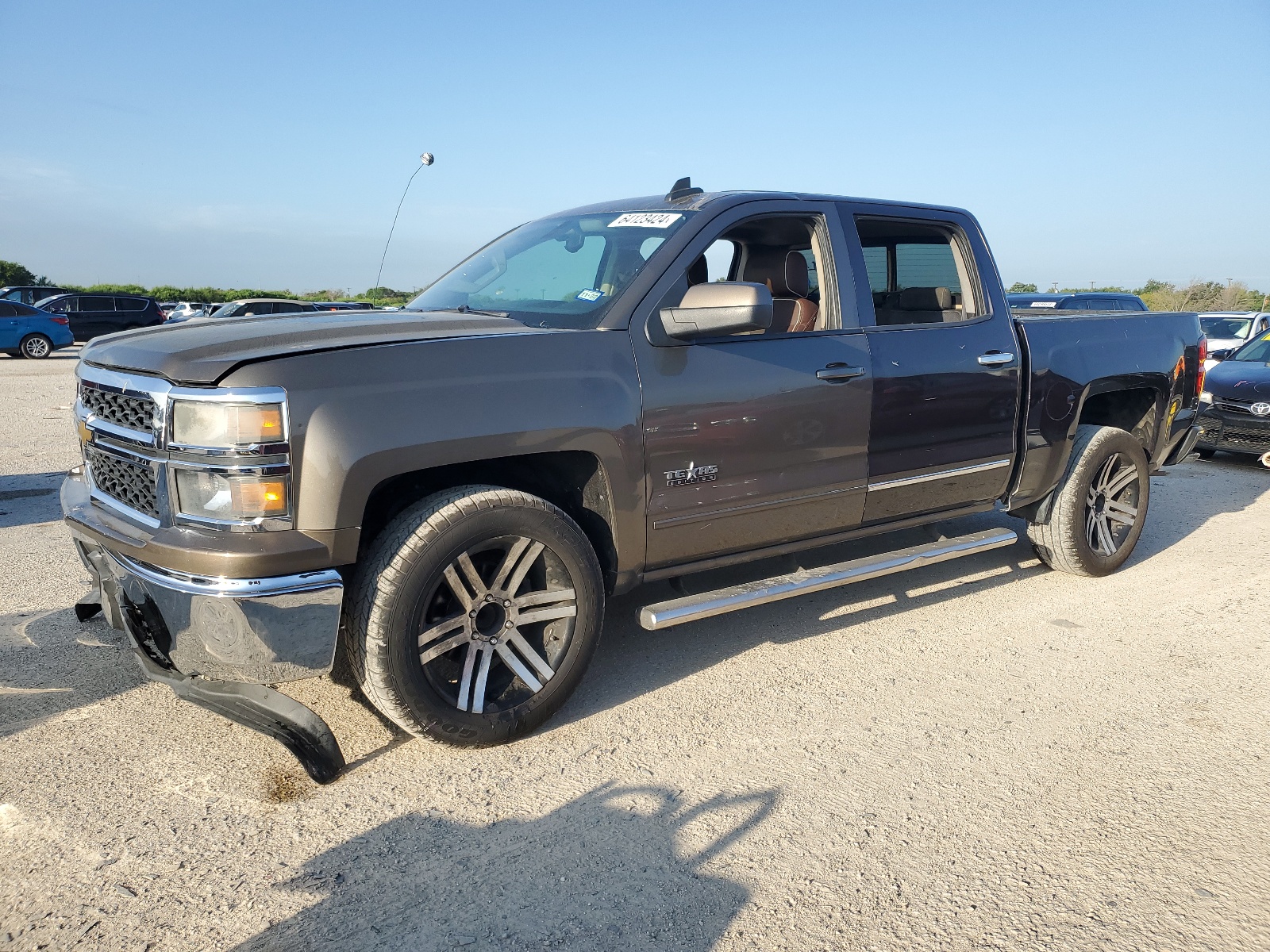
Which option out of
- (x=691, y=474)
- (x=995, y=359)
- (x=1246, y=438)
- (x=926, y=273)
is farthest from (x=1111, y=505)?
(x=1246, y=438)

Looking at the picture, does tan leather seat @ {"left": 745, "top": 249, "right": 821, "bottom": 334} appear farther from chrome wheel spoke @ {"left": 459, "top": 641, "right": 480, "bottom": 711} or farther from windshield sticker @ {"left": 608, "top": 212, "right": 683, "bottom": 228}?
chrome wheel spoke @ {"left": 459, "top": 641, "right": 480, "bottom": 711}

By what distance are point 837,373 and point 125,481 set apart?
2.70 metres

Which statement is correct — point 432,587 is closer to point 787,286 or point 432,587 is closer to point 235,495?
point 235,495

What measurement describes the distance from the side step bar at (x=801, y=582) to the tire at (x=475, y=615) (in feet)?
0.95

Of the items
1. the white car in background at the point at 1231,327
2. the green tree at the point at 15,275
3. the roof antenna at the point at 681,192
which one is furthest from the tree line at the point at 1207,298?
the green tree at the point at 15,275

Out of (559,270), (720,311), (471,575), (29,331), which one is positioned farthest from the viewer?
(29,331)

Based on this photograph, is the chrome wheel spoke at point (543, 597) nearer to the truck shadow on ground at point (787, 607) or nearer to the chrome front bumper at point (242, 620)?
the truck shadow on ground at point (787, 607)

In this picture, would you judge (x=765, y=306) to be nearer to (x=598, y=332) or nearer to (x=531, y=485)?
(x=598, y=332)

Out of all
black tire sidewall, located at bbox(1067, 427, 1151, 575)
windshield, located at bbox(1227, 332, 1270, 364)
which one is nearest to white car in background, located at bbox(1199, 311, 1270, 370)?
windshield, located at bbox(1227, 332, 1270, 364)

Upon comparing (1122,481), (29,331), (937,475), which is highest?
(937,475)

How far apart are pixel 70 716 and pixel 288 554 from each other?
1305 mm

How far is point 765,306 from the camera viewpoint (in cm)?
330

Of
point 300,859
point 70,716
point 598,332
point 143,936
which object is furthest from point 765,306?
point 70,716

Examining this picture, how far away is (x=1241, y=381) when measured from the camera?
9.36m
